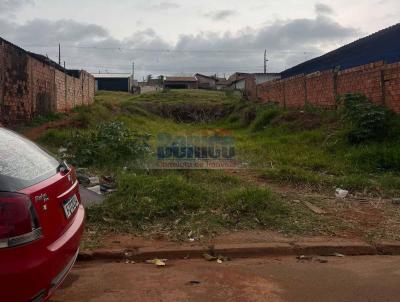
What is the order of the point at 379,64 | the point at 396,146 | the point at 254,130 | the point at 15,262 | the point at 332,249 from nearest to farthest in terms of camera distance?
the point at 15,262 < the point at 332,249 < the point at 396,146 < the point at 379,64 < the point at 254,130

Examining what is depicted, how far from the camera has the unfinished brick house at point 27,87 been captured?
10.9 meters

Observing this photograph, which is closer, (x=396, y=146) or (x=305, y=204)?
(x=305, y=204)

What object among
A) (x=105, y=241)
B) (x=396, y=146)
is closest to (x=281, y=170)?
(x=396, y=146)

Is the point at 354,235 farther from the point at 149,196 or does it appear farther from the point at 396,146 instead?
the point at 396,146

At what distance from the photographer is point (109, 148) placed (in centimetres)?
784

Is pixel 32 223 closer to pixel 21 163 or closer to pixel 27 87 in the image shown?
pixel 21 163

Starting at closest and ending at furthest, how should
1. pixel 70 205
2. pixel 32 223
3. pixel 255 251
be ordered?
pixel 32 223, pixel 70 205, pixel 255 251

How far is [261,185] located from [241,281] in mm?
3499

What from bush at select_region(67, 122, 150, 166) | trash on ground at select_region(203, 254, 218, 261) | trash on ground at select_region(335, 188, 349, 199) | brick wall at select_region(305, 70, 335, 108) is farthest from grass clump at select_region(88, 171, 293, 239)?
brick wall at select_region(305, 70, 335, 108)

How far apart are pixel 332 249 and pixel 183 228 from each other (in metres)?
1.61

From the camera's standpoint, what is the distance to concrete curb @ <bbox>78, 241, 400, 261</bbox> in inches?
165

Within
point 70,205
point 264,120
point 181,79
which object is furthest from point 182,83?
point 70,205

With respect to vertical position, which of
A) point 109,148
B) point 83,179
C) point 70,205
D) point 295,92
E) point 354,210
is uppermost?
point 295,92

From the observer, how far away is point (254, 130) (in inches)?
624
